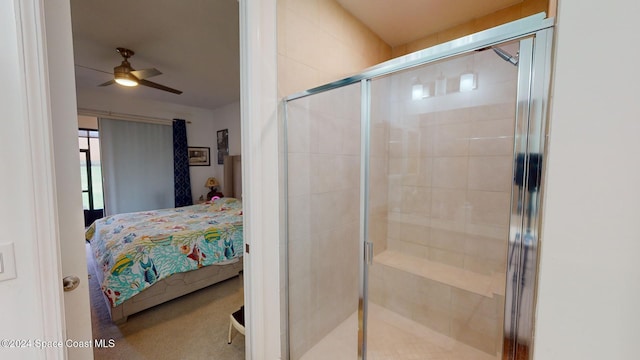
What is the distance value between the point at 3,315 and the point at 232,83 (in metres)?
3.34

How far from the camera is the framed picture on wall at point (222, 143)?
4.74 meters

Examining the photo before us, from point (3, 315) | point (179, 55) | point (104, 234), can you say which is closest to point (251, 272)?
point (3, 315)

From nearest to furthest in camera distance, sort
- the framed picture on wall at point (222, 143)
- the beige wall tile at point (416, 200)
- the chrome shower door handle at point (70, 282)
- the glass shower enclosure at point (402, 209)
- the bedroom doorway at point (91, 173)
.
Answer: the chrome shower door handle at point (70, 282), the glass shower enclosure at point (402, 209), the beige wall tile at point (416, 200), the bedroom doorway at point (91, 173), the framed picture on wall at point (222, 143)

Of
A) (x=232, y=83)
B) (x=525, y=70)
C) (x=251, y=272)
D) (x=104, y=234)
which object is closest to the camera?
(x=525, y=70)

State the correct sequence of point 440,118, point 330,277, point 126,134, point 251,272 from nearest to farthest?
1. point 251,272
2. point 330,277
3. point 440,118
4. point 126,134

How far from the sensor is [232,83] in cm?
345

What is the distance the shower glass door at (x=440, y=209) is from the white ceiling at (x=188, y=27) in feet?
1.38

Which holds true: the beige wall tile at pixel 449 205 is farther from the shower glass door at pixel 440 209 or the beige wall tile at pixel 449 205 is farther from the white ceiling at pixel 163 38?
the white ceiling at pixel 163 38

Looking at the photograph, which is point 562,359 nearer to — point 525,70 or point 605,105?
point 605,105

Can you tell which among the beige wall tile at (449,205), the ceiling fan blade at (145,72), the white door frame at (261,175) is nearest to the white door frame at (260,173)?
the white door frame at (261,175)

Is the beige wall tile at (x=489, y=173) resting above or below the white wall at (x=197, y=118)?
below

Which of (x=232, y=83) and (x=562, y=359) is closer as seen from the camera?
(x=562, y=359)

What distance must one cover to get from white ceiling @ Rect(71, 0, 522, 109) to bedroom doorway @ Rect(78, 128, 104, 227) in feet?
6.47

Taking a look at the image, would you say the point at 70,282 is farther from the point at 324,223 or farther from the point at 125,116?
the point at 125,116
